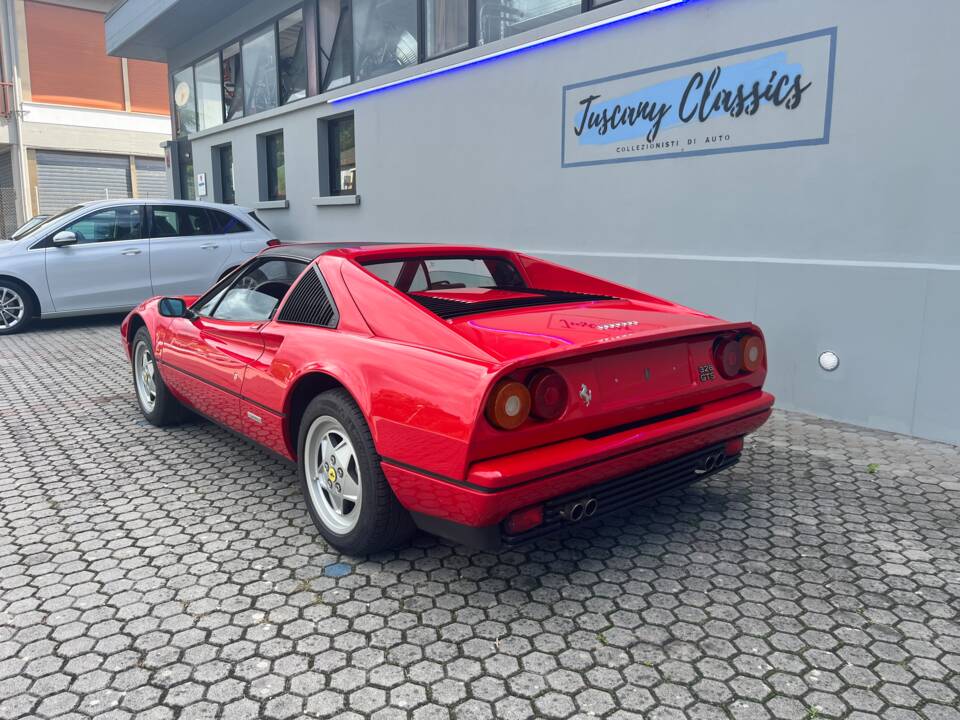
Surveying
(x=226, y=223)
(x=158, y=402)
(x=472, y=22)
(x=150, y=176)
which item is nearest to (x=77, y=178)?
(x=150, y=176)

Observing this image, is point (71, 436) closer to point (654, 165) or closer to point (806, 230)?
point (654, 165)

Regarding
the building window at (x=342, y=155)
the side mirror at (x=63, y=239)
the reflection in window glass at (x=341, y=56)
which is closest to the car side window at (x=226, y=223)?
the building window at (x=342, y=155)

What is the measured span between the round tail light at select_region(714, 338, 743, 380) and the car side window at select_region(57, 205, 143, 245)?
8.87 metres

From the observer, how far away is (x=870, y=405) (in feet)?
17.2

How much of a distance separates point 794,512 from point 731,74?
3729mm

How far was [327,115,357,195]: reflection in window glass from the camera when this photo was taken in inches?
429

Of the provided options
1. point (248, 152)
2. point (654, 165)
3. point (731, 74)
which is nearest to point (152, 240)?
point (248, 152)

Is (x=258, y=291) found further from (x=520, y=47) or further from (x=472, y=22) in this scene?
(x=472, y=22)

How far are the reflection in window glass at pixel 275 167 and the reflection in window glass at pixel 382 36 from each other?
2.92 meters

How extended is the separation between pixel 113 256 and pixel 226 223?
1626mm

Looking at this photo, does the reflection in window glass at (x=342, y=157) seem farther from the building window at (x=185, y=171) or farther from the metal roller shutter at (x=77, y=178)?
the metal roller shutter at (x=77, y=178)

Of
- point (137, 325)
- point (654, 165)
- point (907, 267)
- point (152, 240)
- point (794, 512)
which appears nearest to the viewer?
point (794, 512)

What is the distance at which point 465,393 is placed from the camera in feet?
8.37

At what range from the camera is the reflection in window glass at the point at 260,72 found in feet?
41.1
